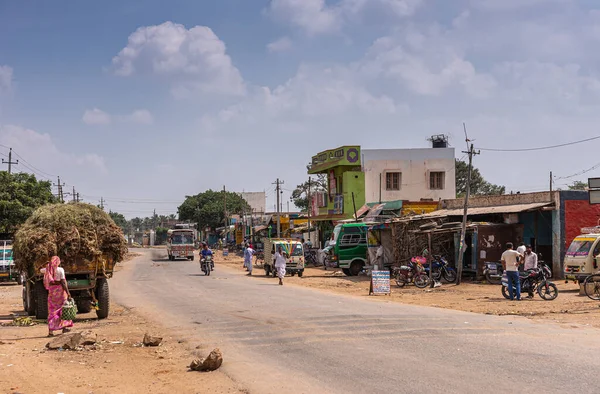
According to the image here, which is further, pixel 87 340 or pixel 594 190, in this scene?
pixel 594 190

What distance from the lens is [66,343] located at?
1104 cm

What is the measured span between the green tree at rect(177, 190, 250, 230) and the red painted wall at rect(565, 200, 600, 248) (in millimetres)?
88458

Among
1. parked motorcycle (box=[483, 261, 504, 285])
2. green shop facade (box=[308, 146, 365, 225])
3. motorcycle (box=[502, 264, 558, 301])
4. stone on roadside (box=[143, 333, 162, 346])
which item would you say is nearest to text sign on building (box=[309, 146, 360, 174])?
green shop facade (box=[308, 146, 365, 225])

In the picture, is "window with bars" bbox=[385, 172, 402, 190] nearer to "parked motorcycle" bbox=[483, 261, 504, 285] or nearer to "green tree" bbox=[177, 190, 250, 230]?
"parked motorcycle" bbox=[483, 261, 504, 285]

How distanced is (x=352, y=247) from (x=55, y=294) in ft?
72.6

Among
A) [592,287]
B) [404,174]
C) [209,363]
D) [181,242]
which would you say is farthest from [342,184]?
[209,363]

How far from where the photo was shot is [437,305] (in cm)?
1869

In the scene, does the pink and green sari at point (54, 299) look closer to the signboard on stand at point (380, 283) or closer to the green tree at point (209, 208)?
the signboard on stand at point (380, 283)

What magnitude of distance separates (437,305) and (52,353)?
1148 cm

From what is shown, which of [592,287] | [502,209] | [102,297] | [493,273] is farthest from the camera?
[502,209]

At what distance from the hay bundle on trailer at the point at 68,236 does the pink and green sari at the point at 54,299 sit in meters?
1.17

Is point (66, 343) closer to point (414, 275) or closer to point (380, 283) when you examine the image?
point (380, 283)

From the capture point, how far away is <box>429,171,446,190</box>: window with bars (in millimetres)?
52562

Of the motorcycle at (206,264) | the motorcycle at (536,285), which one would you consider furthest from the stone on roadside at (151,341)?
the motorcycle at (206,264)
